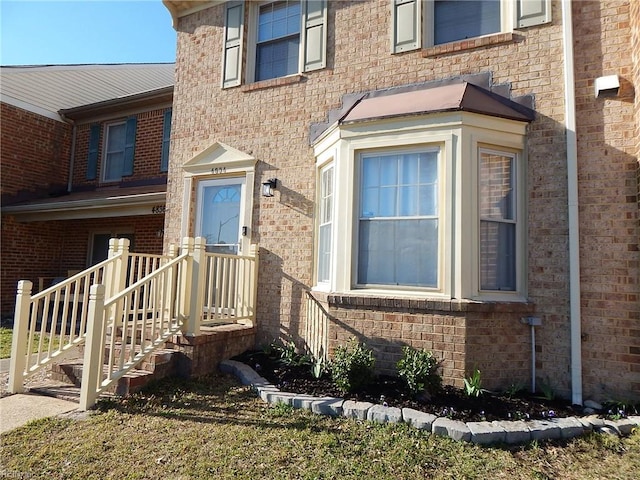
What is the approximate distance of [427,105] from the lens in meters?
4.79

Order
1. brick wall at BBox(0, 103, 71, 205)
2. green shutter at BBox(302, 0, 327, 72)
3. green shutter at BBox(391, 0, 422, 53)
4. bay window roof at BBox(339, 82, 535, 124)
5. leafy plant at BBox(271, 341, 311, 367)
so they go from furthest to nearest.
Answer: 1. brick wall at BBox(0, 103, 71, 205)
2. green shutter at BBox(302, 0, 327, 72)
3. green shutter at BBox(391, 0, 422, 53)
4. leafy plant at BBox(271, 341, 311, 367)
5. bay window roof at BBox(339, 82, 535, 124)

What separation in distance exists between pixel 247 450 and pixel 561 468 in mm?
2375

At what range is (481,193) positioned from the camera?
15.6ft

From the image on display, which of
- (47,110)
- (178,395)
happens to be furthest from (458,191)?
(47,110)

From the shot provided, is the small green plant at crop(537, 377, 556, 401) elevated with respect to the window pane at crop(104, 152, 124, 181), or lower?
lower

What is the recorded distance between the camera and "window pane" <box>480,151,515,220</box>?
15.6ft

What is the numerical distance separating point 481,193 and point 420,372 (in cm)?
211

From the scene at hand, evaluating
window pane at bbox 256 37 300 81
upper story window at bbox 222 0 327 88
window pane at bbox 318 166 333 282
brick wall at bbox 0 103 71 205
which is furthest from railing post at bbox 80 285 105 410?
brick wall at bbox 0 103 71 205

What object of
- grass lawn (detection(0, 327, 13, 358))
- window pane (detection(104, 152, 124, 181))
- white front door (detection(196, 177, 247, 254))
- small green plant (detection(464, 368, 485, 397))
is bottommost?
grass lawn (detection(0, 327, 13, 358))

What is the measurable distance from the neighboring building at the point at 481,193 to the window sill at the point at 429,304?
2cm

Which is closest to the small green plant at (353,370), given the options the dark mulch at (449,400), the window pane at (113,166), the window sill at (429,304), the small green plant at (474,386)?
the dark mulch at (449,400)

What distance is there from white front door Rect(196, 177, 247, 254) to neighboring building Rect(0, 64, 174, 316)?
268 cm

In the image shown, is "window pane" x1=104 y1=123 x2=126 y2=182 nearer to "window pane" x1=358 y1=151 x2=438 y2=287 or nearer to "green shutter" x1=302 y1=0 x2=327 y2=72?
"green shutter" x1=302 y1=0 x2=327 y2=72

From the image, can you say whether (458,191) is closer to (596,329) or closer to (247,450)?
(596,329)
